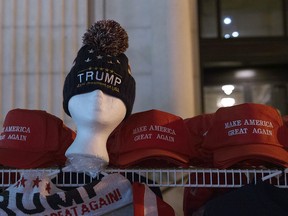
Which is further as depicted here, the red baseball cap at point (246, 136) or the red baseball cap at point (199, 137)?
the red baseball cap at point (199, 137)

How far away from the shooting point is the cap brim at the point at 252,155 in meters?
0.93

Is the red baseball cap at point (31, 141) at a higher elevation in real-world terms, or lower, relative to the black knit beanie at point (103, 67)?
lower

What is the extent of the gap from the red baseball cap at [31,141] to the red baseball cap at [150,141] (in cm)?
11

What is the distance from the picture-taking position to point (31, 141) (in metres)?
1.01

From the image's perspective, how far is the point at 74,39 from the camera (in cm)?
155

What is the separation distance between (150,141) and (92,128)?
0.12 m

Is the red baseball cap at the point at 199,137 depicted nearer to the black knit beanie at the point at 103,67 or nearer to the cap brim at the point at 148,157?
the cap brim at the point at 148,157

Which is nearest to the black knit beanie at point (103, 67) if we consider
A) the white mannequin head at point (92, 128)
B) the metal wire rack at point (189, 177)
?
the white mannequin head at point (92, 128)

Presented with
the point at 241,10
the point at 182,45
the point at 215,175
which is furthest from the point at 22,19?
the point at 215,175

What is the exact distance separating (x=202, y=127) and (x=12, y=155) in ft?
1.34

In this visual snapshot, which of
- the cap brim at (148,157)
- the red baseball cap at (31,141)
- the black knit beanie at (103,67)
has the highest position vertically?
the black knit beanie at (103,67)

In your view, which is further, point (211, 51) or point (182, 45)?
point (211, 51)

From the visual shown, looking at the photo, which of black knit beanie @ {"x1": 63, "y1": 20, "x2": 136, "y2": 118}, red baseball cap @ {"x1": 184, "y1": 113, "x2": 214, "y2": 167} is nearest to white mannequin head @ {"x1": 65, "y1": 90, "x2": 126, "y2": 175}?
black knit beanie @ {"x1": 63, "y1": 20, "x2": 136, "y2": 118}

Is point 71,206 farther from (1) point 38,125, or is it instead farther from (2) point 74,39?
(2) point 74,39
